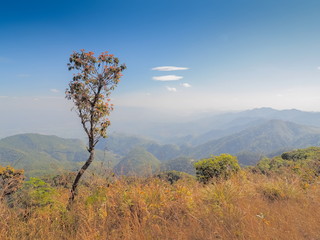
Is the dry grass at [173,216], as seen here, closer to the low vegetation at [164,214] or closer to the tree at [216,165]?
the low vegetation at [164,214]

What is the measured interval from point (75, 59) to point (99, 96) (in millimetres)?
1542

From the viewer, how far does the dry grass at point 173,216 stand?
3.29 m

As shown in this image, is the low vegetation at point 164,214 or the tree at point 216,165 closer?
the low vegetation at point 164,214

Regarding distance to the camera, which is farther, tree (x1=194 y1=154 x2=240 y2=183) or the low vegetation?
tree (x1=194 y1=154 x2=240 y2=183)

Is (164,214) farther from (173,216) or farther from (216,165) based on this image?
(216,165)

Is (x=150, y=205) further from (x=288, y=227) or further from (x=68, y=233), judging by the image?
(x=288, y=227)

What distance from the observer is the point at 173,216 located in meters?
4.16

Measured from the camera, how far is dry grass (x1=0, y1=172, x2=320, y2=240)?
3295 millimetres

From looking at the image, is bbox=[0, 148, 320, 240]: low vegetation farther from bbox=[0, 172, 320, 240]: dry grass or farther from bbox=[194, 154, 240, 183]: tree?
bbox=[194, 154, 240, 183]: tree

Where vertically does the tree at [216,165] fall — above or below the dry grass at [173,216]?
below

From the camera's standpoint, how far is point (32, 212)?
4.54m

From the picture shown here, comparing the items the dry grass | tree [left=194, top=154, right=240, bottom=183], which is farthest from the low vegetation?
tree [left=194, top=154, right=240, bottom=183]

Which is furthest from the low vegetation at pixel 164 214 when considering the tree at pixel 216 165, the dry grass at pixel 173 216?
the tree at pixel 216 165

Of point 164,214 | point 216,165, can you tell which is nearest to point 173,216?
point 164,214
